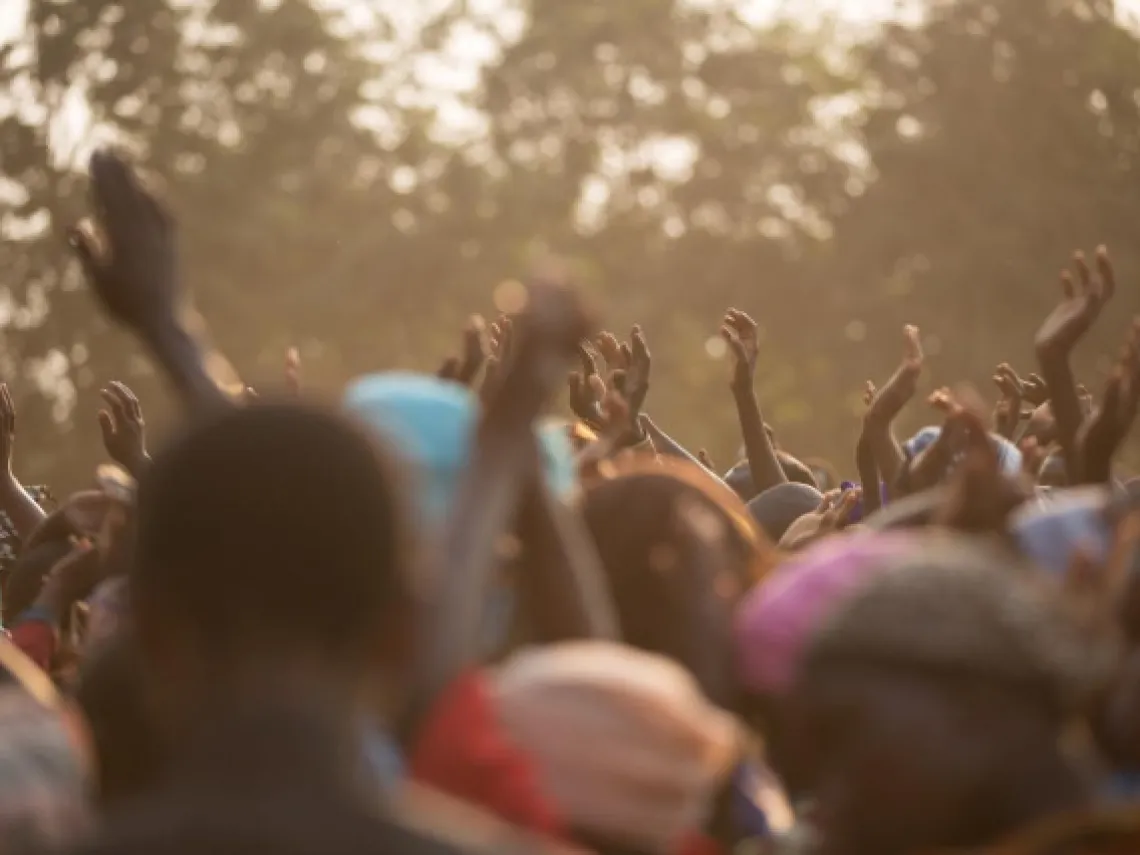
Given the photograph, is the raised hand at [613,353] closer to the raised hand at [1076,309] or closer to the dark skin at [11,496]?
the raised hand at [1076,309]

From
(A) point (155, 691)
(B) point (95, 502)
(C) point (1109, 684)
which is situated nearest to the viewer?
(A) point (155, 691)

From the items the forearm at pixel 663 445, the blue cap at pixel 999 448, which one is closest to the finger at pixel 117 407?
the blue cap at pixel 999 448

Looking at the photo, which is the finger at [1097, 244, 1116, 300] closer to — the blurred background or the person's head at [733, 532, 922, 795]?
the person's head at [733, 532, 922, 795]

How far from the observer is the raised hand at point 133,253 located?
4.72 meters

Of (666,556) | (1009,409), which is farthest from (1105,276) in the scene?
(666,556)

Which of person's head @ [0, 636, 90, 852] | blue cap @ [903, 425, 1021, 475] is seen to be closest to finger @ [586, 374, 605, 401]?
blue cap @ [903, 425, 1021, 475]

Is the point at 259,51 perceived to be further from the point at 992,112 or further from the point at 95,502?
the point at 95,502

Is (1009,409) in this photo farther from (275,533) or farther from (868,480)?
(275,533)

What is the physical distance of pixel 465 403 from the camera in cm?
468

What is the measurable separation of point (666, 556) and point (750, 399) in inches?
167

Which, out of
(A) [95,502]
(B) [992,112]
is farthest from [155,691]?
(B) [992,112]

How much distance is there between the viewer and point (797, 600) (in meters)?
4.07

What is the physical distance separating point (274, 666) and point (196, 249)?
139 ft

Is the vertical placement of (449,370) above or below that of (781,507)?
above
